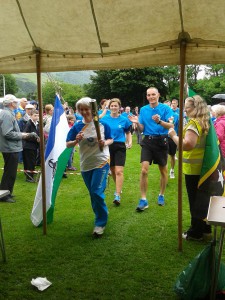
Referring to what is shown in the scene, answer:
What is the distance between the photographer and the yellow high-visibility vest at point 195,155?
4434mm

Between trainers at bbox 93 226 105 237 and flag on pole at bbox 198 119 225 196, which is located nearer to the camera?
flag on pole at bbox 198 119 225 196

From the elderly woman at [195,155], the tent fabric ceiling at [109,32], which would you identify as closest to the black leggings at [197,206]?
the elderly woman at [195,155]

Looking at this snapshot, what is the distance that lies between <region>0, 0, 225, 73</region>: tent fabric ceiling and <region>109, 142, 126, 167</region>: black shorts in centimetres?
248

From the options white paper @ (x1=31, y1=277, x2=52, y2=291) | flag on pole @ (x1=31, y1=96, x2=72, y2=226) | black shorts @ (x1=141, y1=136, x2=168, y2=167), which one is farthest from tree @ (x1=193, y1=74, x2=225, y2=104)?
white paper @ (x1=31, y1=277, x2=52, y2=291)

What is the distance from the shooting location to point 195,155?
457 cm

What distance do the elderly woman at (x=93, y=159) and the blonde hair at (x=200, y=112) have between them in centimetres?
128

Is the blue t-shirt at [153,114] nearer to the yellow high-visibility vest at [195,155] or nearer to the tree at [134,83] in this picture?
the yellow high-visibility vest at [195,155]

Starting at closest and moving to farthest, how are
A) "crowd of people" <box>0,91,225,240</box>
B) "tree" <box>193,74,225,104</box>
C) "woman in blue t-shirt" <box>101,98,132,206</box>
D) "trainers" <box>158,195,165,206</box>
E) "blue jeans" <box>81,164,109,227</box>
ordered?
1. "crowd of people" <box>0,91,225,240</box>
2. "blue jeans" <box>81,164,109,227</box>
3. "trainers" <box>158,195,165,206</box>
4. "woman in blue t-shirt" <box>101,98,132,206</box>
5. "tree" <box>193,74,225,104</box>

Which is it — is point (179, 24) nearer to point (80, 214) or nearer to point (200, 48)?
point (200, 48)

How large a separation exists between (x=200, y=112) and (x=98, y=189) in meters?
1.72

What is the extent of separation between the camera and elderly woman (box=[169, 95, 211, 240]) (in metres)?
4.39

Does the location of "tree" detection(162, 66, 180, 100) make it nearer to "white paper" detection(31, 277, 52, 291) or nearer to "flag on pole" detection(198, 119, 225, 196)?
"flag on pole" detection(198, 119, 225, 196)

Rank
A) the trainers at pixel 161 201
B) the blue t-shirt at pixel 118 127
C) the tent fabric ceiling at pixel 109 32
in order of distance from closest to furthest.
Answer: the tent fabric ceiling at pixel 109 32, the trainers at pixel 161 201, the blue t-shirt at pixel 118 127

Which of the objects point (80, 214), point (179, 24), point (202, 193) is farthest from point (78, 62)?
point (80, 214)
